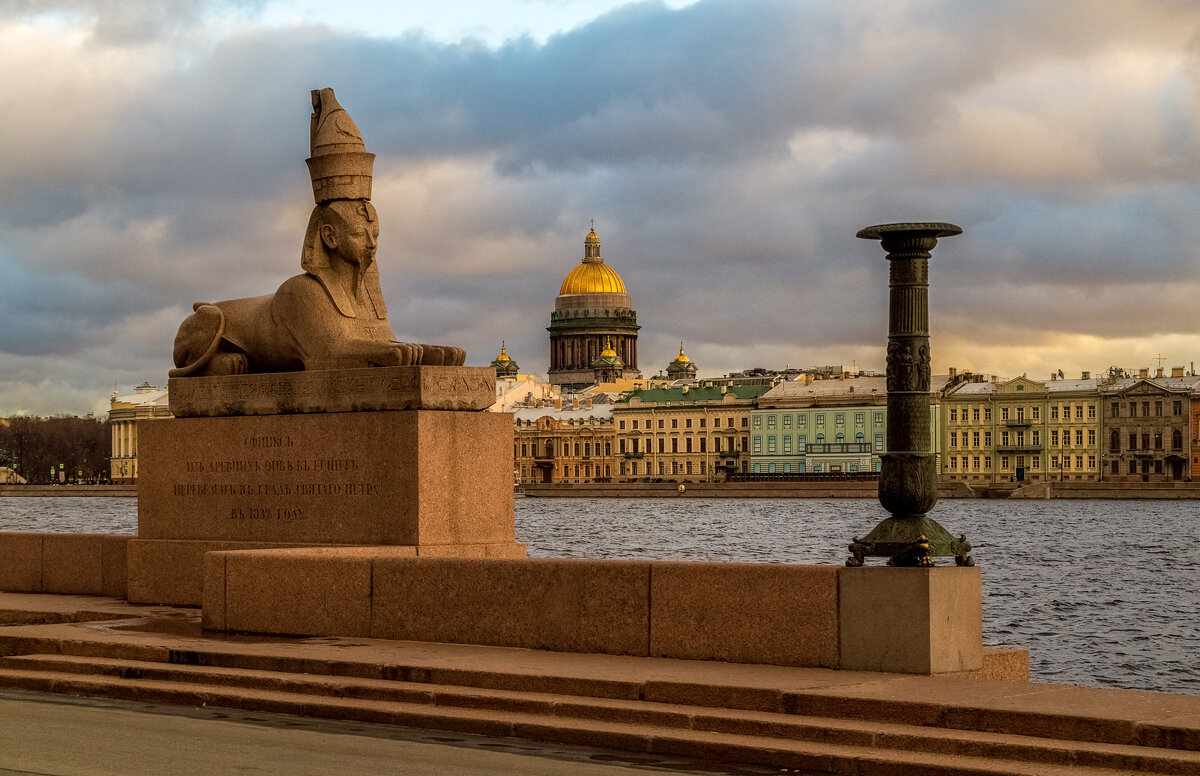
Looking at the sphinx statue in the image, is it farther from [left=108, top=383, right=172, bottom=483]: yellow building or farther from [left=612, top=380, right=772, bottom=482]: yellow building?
[left=108, top=383, right=172, bottom=483]: yellow building

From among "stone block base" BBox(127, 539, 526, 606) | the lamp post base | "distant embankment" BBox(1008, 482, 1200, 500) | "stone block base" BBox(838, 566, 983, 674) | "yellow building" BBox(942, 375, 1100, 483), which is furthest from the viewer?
"yellow building" BBox(942, 375, 1100, 483)

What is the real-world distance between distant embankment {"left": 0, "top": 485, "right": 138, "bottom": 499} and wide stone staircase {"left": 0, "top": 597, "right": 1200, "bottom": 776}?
102m

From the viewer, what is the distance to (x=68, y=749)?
22.4 feet

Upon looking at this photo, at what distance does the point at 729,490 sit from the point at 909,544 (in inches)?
3865

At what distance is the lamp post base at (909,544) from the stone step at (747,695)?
0.67m

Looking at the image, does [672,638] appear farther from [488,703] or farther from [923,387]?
[923,387]

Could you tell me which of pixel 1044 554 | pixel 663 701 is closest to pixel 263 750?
pixel 663 701

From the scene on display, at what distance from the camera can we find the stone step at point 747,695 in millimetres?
6414

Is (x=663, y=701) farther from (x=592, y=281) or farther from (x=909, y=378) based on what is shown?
(x=592, y=281)

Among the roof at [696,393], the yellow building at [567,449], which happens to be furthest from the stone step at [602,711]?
the yellow building at [567,449]

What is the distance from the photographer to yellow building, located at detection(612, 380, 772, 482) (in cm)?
11950

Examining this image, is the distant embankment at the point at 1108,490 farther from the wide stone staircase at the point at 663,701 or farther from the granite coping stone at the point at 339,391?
the wide stone staircase at the point at 663,701

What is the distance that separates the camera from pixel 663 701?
737 cm

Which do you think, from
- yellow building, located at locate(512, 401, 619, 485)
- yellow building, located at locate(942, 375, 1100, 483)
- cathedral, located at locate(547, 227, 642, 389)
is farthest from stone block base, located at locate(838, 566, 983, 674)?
cathedral, located at locate(547, 227, 642, 389)
